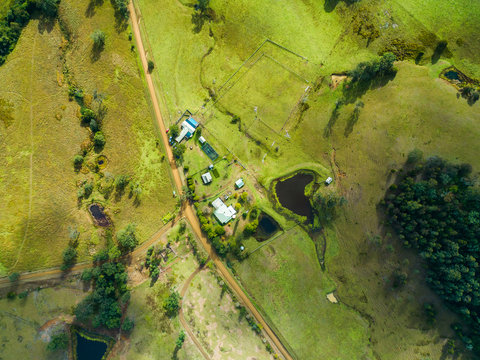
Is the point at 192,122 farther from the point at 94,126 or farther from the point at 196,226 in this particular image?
the point at 196,226

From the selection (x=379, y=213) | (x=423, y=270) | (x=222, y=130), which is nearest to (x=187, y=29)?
(x=222, y=130)

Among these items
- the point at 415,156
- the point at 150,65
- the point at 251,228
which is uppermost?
the point at 415,156

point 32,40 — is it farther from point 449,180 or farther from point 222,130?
point 449,180

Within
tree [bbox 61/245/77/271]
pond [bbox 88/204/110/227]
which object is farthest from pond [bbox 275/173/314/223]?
tree [bbox 61/245/77/271]

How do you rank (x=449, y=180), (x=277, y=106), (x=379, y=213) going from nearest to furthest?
(x=449, y=180), (x=379, y=213), (x=277, y=106)

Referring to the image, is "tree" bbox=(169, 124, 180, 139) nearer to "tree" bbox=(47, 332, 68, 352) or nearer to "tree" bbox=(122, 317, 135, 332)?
"tree" bbox=(122, 317, 135, 332)

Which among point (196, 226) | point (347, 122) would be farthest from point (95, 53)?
point (347, 122)
